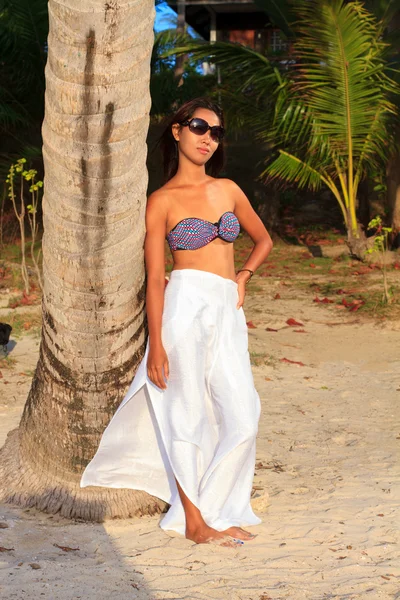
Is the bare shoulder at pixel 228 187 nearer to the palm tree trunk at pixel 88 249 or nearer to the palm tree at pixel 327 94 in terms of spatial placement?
the palm tree trunk at pixel 88 249

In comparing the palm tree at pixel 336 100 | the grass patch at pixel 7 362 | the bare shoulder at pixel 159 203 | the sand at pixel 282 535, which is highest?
the palm tree at pixel 336 100

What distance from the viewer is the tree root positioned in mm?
4105

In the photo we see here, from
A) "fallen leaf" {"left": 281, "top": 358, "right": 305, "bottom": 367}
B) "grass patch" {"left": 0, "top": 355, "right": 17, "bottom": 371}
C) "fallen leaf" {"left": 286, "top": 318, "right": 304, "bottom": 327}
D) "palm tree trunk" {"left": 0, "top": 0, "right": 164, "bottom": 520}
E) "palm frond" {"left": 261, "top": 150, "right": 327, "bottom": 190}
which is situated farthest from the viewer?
"palm frond" {"left": 261, "top": 150, "right": 327, "bottom": 190}

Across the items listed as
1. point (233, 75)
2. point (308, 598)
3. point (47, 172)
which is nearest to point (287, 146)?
point (233, 75)

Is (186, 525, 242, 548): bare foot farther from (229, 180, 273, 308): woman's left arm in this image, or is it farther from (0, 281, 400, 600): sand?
(229, 180, 273, 308): woman's left arm

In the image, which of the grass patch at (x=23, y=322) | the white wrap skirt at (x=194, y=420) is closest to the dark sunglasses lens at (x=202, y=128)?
the white wrap skirt at (x=194, y=420)

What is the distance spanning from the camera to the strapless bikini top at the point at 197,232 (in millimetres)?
3863

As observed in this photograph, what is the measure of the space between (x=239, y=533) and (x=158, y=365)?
2.92ft

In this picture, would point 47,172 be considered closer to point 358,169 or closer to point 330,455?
point 330,455

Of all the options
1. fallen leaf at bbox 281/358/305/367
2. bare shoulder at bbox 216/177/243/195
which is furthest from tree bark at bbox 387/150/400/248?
bare shoulder at bbox 216/177/243/195

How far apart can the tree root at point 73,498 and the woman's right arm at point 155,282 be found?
70 cm

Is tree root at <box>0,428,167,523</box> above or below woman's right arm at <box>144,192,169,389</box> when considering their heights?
below

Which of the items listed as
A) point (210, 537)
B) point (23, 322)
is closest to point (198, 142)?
point (210, 537)

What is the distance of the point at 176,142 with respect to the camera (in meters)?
4.07
